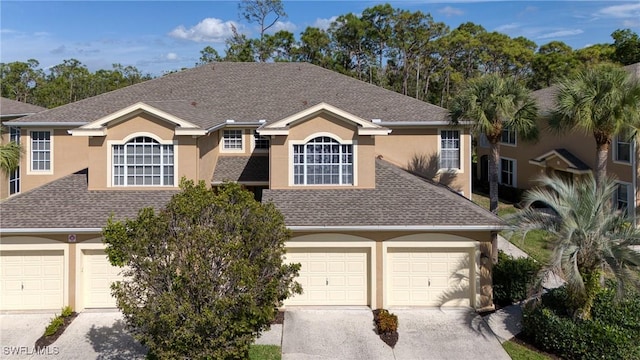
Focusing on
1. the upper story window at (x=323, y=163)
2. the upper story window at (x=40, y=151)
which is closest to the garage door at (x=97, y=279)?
the upper story window at (x=323, y=163)

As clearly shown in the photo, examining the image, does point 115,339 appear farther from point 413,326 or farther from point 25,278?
point 413,326

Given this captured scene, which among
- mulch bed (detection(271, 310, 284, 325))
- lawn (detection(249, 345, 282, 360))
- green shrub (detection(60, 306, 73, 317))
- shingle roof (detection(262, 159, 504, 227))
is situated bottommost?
lawn (detection(249, 345, 282, 360))

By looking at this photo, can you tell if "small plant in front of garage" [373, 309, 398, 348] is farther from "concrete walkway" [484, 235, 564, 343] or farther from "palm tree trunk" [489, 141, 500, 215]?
"palm tree trunk" [489, 141, 500, 215]

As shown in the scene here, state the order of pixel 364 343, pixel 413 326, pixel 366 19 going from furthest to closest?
pixel 366 19 < pixel 413 326 < pixel 364 343

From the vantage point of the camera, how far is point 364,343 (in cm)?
1280

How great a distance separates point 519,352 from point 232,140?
15.3m

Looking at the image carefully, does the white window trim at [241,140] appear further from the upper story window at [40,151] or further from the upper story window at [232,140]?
the upper story window at [40,151]

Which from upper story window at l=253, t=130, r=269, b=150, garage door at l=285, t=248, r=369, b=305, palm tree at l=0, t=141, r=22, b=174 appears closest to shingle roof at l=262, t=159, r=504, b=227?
garage door at l=285, t=248, r=369, b=305

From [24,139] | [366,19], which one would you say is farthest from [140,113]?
[366,19]

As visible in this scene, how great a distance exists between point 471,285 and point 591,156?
49.3 ft

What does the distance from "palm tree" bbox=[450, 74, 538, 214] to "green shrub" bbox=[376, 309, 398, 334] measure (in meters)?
9.80

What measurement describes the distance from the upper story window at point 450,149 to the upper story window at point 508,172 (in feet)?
40.5

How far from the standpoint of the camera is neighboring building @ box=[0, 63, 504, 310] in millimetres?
14719

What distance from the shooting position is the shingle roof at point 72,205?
14.7 m
